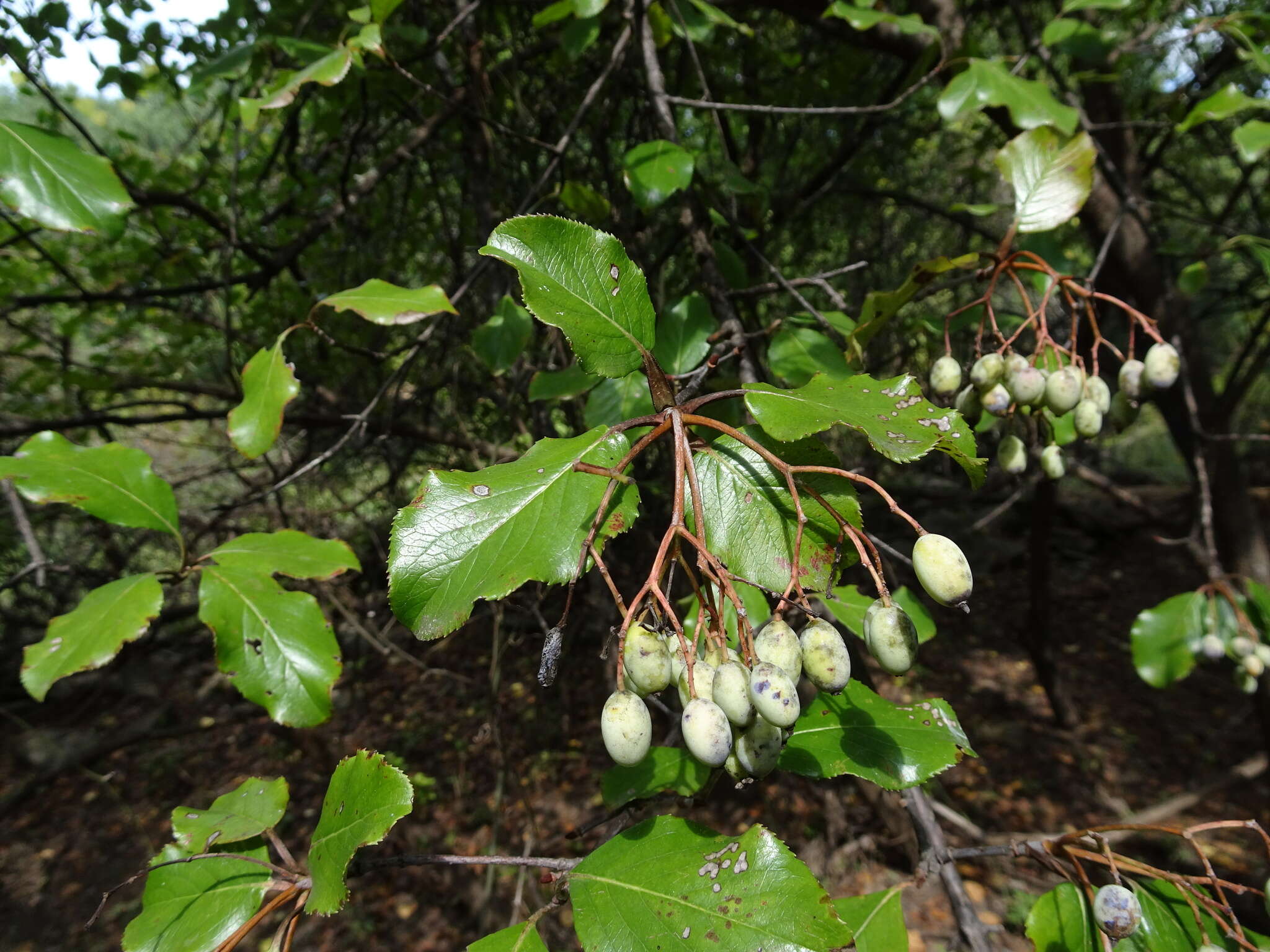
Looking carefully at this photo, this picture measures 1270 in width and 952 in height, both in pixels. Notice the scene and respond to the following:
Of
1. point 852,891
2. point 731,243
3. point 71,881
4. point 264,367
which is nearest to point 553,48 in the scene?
point 731,243

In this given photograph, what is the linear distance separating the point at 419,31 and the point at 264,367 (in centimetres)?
116

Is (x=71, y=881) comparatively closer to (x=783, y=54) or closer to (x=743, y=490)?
(x=743, y=490)

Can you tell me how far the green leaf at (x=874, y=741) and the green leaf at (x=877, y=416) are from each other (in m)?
0.37

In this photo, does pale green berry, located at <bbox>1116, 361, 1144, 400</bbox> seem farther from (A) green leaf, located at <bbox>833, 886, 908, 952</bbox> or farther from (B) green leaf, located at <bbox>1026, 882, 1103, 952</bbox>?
(A) green leaf, located at <bbox>833, 886, 908, 952</bbox>

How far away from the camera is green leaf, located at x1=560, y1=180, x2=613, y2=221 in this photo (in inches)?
69.6

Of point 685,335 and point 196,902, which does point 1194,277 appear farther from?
point 196,902

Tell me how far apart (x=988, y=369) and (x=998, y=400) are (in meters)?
0.05

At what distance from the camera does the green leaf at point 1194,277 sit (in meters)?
2.00

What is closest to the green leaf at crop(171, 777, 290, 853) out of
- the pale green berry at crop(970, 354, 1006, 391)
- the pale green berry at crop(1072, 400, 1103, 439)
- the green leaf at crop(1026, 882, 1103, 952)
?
the green leaf at crop(1026, 882, 1103, 952)

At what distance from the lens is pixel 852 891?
11.9 ft

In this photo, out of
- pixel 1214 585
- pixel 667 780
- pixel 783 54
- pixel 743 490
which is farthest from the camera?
pixel 783 54

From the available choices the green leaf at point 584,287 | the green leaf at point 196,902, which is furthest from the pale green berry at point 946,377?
the green leaf at point 196,902

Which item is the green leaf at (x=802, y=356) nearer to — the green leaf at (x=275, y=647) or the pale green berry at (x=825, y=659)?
the pale green berry at (x=825, y=659)

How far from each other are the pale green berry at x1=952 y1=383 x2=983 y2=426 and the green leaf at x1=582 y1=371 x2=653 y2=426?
557mm
